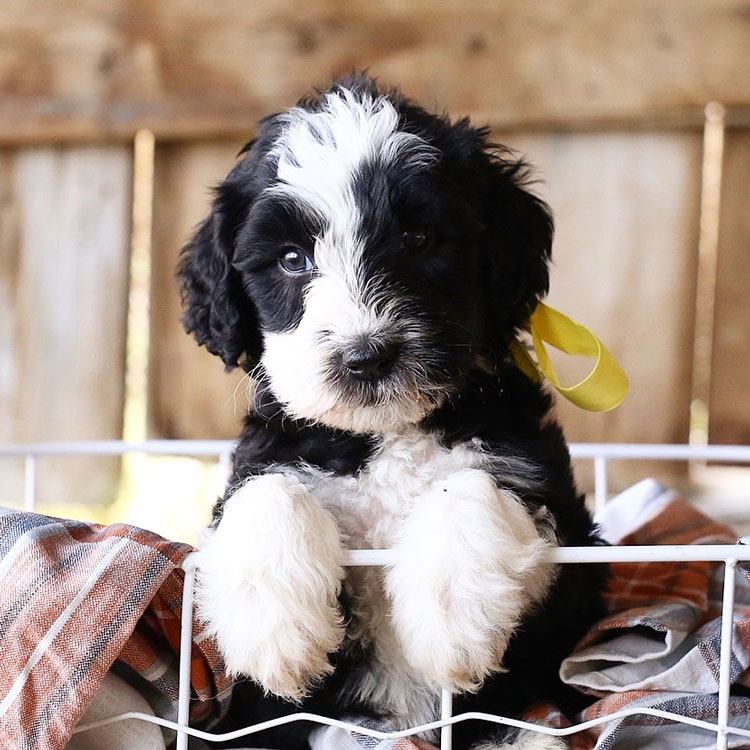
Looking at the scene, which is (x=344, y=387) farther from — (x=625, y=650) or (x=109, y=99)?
(x=109, y=99)

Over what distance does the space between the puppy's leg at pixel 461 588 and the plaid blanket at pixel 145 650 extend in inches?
7.3

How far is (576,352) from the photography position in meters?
1.99

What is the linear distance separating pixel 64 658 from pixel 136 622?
11cm

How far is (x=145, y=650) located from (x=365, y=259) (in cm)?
72

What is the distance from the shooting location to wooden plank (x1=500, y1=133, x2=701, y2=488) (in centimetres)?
324

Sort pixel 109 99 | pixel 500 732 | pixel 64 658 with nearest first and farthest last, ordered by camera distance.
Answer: pixel 64 658
pixel 500 732
pixel 109 99

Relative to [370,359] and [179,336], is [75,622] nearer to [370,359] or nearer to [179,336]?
[370,359]

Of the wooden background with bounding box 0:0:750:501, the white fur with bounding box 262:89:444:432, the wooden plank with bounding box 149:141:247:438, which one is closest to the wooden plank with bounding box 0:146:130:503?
the wooden background with bounding box 0:0:750:501

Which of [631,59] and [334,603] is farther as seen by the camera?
[631,59]

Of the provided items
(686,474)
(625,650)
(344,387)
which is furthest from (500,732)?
(686,474)

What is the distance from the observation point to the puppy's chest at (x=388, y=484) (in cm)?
175

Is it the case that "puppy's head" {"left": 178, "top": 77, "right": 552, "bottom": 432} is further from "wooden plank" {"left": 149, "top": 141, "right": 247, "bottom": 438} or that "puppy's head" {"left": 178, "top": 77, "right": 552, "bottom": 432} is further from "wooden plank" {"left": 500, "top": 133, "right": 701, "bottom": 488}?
"wooden plank" {"left": 149, "top": 141, "right": 247, "bottom": 438}

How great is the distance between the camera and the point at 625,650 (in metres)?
1.73

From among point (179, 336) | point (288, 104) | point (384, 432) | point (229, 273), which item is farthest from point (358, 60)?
point (384, 432)
